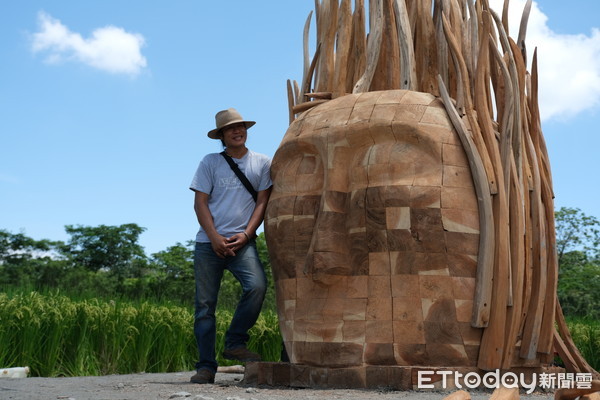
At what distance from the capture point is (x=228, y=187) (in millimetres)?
6199

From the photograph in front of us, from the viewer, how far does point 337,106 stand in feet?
19.9

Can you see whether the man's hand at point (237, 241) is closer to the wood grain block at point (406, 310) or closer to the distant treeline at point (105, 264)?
the wood grain block at point (406, 310)

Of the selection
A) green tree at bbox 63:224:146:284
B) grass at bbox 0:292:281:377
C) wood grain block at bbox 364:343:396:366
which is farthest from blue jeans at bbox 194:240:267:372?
green tree at bbox 63:224:146:284

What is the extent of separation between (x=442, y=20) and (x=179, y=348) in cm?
512

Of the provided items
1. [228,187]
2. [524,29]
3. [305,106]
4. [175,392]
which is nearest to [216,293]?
[228,187]

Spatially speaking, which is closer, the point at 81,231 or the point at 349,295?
the point at 349,295

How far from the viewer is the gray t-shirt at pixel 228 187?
6121mm

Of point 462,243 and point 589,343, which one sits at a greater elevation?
point 462,243

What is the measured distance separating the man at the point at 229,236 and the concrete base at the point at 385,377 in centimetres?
40

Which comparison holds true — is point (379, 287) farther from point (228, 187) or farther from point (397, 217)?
point (228, 187)

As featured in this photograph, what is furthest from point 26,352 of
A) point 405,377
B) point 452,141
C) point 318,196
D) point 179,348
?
point 452,141

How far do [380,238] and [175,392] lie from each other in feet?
6.12

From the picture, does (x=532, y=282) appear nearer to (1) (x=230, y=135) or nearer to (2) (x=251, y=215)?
(2) (x=251, y=215)
